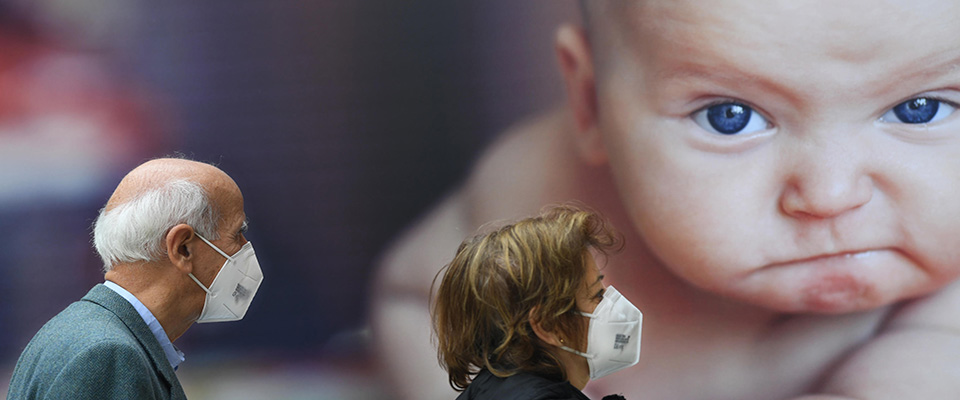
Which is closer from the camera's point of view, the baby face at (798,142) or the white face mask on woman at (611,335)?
the white face mask on woman at (611,335)

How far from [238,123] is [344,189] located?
0.41 meters

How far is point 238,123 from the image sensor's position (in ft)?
8.86

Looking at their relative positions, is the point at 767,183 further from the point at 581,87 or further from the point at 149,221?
the point at 149,221

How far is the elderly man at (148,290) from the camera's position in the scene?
5.28 ft

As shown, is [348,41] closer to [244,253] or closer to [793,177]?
[244,253]

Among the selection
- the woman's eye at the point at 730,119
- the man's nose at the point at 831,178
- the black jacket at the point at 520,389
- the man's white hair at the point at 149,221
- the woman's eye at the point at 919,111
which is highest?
the woman's eye at the point at 919,111

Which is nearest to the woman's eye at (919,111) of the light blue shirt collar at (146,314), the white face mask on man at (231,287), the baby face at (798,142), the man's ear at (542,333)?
the baby face at (798,142)

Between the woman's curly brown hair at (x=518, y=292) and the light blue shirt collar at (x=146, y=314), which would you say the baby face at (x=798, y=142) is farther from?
the light blue shirt collar at (x=146, y=314)

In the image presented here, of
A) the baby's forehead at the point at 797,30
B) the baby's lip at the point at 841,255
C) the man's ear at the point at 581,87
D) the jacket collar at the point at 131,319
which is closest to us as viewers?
the jacket collar at the point at 131,319

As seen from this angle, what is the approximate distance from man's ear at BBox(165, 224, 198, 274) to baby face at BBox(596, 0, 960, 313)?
4.00ft

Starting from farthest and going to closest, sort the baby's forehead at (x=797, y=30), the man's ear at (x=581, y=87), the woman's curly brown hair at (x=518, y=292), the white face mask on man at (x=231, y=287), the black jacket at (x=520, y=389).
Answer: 1. the man's ear at (x=581, y=87)
2. the baby's forehead at (x=797, y=30)
3. the white face mask on man at (x=231, y=287)
4. the woman's curly brown hair at (x=518, y=292)
5. the black jacket at (x=520, y=389)

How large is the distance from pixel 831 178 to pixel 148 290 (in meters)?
1.70

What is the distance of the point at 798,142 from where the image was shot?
7.36ft

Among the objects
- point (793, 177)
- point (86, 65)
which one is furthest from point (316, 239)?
point (793, 177)
